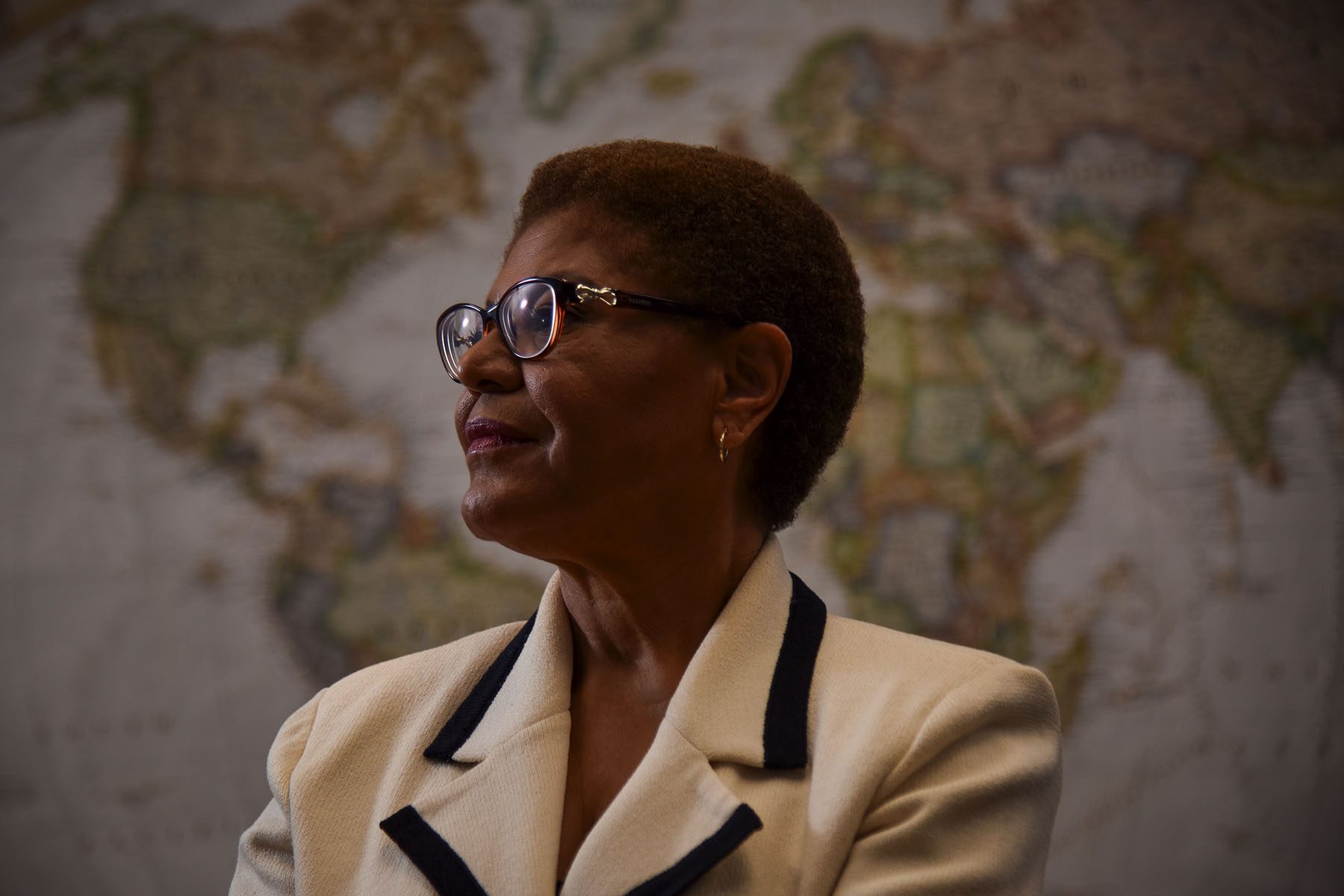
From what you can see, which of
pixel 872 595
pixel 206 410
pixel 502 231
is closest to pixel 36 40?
pixel 206 410

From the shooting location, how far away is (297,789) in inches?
52.0

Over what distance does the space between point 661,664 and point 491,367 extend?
0.41 metres

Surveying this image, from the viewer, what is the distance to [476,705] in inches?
56.1

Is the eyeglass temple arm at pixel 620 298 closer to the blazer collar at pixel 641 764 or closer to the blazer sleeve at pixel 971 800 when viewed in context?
the blazer collar at pixel 641 764

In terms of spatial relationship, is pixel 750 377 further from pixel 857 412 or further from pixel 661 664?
pixel 857 412

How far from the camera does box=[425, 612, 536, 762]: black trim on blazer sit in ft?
4.46

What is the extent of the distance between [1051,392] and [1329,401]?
0.74 meters

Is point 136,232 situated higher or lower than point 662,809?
higher

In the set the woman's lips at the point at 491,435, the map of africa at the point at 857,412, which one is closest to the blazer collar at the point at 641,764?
the woman's lips at the point at 491,435

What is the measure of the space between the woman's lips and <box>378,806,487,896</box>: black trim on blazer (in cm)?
42

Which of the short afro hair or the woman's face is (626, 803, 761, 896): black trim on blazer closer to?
the woman's face

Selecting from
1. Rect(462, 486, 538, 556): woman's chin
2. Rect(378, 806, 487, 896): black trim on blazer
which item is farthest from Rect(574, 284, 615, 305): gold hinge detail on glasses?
Rect(378, 806, 487, 896): black trim on blazer

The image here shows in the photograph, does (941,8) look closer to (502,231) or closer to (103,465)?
(502,231)

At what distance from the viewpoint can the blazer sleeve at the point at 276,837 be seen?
1351 millimetres
